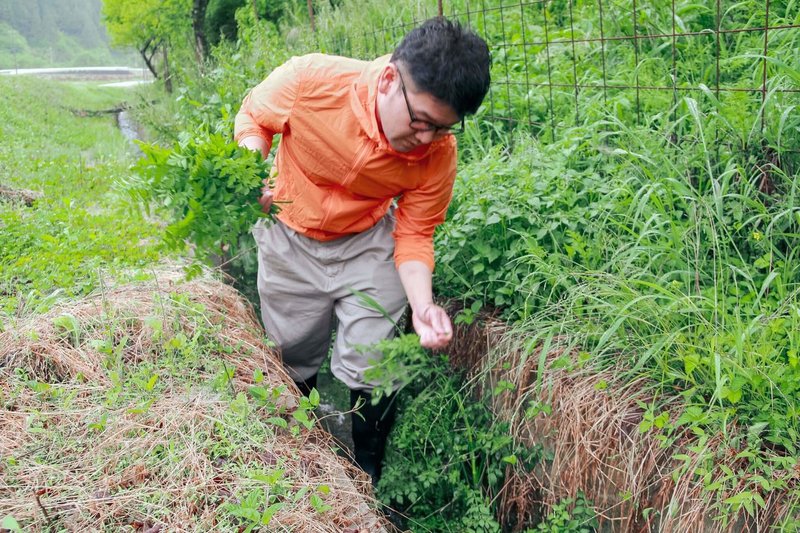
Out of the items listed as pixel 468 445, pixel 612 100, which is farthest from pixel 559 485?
pixel 612 100

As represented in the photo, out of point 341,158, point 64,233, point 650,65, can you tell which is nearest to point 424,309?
point 341,158

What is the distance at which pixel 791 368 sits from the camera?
2.21 metres

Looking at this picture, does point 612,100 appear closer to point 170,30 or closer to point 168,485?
point 168,485

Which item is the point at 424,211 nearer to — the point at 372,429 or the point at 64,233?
the point at 372,429

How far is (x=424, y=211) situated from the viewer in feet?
9.35

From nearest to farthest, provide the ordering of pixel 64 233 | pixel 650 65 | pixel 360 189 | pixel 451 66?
pixel 451 66
pixel 360 189
pixel 650 65
pixel 64 233

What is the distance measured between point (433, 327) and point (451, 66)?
0.87 metres

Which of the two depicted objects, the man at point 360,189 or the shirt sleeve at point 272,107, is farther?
the shirt sleeve at point 272,107

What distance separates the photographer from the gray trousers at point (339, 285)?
299 cm

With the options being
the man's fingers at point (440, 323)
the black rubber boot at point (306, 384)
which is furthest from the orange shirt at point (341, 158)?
the black rubber boot at point (306, 384)

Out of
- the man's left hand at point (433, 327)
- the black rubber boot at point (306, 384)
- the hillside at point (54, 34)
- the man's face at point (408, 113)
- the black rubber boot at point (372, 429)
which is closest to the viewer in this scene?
the man's face at point (408, 113)

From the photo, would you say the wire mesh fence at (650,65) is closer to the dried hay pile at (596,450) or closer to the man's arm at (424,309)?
the dried hay pile at (596,450)

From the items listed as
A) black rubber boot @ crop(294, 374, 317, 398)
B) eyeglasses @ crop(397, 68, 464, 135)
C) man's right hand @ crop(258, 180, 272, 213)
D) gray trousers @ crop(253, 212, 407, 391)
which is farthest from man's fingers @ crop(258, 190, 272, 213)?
black rubber boot @ crop(294, 374, 317, 398)

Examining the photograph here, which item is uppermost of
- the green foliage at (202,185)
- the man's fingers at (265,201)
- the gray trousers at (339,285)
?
the green foliage at (202,185)
